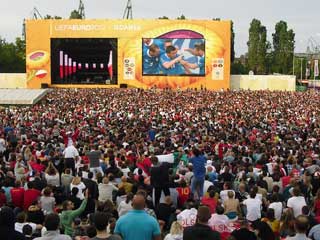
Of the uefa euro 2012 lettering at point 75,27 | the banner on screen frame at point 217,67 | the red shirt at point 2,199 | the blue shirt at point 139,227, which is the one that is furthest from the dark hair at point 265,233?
the uefa euro 2012 lettering at point 75,27

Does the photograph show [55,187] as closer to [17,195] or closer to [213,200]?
[17,195]

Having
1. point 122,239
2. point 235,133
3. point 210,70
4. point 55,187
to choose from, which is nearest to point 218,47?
point 210,70

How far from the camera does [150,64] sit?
209 ft

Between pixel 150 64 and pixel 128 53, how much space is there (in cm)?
284

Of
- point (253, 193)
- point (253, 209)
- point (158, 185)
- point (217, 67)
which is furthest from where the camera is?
point (217, 67)

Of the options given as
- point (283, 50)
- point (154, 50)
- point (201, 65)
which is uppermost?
point (283, 50)

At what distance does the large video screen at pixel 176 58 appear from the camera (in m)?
63.0

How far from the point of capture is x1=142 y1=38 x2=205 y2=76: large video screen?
207ft

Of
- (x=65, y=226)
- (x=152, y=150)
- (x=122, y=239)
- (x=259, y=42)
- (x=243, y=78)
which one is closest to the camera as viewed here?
(x=122, y=239)

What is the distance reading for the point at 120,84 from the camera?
64500mm

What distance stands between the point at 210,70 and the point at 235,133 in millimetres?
43203

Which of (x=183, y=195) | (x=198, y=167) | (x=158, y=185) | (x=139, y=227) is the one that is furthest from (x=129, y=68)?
(x=139, y=227)

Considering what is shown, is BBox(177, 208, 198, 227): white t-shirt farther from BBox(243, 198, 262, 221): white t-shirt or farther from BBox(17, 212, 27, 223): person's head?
BBox(17, 212, 27, 223): person's head

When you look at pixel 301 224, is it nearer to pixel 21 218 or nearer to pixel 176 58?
pixel 21 218
